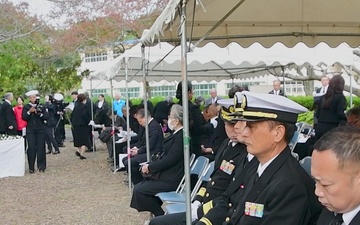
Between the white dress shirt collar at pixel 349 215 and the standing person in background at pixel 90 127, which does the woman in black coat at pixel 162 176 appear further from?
the standing person in background at pixel 90 127

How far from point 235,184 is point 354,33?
3.04m

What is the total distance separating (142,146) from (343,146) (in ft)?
21.8

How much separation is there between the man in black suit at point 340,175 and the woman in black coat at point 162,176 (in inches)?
146

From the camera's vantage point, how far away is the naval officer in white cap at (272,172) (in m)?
2.77

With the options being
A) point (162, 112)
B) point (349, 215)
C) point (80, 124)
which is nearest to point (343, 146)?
point (349, 215)

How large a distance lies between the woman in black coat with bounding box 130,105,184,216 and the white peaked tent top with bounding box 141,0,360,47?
1196mm

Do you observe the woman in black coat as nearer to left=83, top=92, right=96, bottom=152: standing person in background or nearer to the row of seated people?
the row of seated people

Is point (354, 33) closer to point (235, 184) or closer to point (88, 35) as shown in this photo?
point (235, 184)

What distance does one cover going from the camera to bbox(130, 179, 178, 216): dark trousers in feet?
19.7

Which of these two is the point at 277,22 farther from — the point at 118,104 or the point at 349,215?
the point at 118,104

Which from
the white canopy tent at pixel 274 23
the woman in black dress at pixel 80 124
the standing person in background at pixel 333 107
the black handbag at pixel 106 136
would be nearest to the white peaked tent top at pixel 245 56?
the standing person in background at pixel 333 107

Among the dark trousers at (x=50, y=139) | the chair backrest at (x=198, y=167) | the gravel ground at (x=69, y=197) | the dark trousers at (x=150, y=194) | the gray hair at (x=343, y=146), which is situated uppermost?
the gray hair at (x=343, y=146)

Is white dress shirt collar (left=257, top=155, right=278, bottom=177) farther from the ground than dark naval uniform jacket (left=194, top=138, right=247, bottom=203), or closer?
farther from the ground

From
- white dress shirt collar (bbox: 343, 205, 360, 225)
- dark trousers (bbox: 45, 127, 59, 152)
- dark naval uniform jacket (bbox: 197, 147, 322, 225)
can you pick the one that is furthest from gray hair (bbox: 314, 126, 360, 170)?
dark trousers (bbox: 45, 127, 59, 152)
